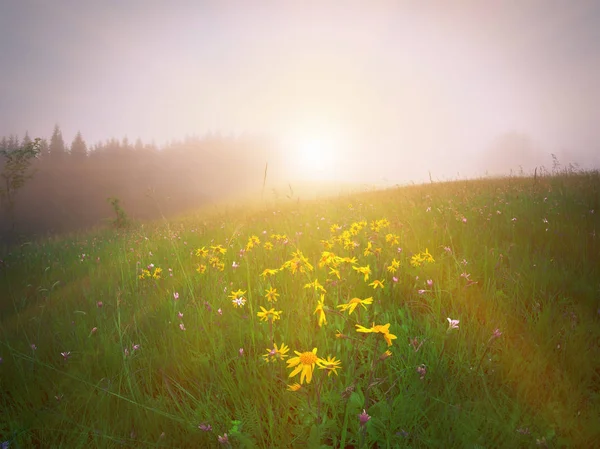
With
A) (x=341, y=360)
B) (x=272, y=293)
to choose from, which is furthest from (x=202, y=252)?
(x=341, y=360)

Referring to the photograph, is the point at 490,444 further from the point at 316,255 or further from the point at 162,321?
the point at 316,255

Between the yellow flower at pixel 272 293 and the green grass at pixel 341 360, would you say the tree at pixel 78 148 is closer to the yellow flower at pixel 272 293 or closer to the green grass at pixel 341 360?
the green grass at pixel 341 360

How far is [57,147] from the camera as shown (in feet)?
227

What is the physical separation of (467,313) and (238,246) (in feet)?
11.6

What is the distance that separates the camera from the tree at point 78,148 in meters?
67.9

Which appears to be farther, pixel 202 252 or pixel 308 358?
pixel 202 252

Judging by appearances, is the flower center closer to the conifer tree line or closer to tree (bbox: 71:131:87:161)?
the conifer tree line

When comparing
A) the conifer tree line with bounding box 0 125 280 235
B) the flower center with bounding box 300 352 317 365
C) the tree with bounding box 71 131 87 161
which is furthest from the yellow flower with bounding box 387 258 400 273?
the tree with bounding box 71 131 87 161

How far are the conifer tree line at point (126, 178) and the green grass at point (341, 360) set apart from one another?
41.3 meters

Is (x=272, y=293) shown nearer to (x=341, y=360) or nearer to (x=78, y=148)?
(x=341, y=360)

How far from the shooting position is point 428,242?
365 cm

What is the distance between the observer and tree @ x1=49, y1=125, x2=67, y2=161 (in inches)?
2653

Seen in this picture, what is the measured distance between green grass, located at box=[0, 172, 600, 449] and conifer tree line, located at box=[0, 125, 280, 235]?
4135cm

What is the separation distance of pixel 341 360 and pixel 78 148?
88.6 meters
